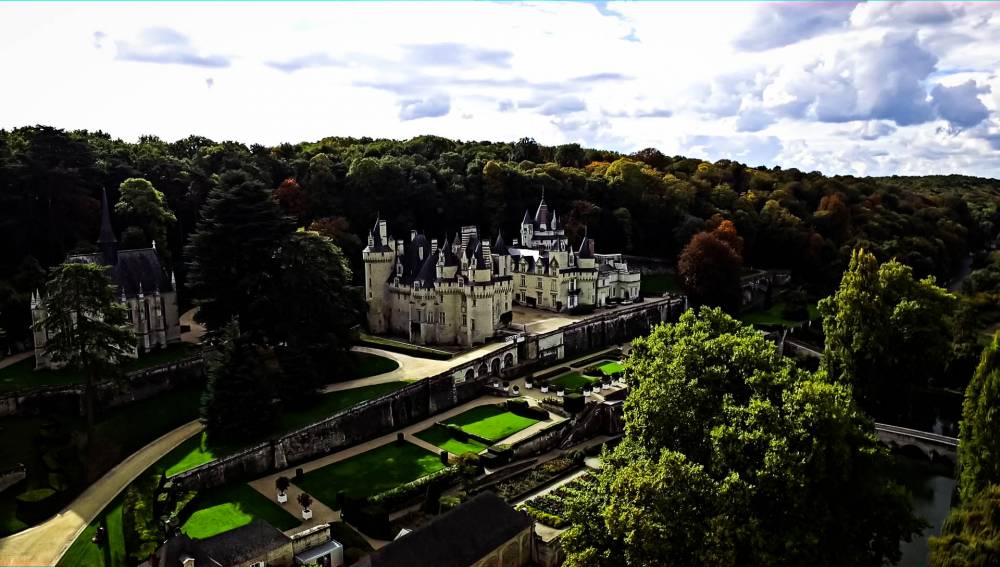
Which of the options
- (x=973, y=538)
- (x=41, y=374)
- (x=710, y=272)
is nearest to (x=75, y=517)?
(x=41, y=374)

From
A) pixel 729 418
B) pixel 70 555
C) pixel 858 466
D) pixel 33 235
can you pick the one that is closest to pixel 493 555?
pixel 729 418

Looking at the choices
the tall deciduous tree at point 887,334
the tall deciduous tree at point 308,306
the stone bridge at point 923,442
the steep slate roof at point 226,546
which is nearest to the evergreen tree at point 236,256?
the tall deciduous tree at point 308,306

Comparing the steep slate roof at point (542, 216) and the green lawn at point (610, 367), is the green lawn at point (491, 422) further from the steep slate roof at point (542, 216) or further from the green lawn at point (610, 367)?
the steep slate roof at point (542, 216)

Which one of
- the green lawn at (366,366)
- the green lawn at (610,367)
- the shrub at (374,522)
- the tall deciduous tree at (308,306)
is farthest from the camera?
the green lawn at (610,367)

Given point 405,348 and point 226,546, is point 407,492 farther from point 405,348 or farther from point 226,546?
point 405,348

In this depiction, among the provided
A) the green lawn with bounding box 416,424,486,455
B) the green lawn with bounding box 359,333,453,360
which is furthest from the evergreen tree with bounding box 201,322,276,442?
the green lawn with bounding box 359,333,453,360

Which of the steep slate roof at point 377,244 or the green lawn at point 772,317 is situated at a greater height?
the steep slate roof at point 377,244

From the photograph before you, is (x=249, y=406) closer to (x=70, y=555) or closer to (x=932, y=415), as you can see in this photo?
(x=70, y=555)

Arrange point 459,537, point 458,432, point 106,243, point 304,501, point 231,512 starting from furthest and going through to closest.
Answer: point 106,243 → point 458,432 → point 231,512 → point 304,501 → point 459,537
